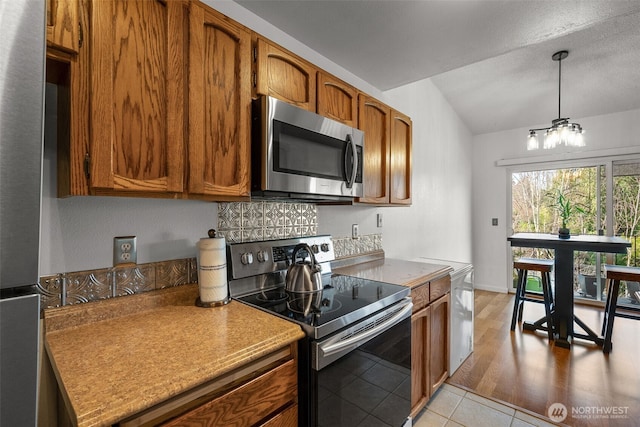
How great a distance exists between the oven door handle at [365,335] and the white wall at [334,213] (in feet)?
2.51

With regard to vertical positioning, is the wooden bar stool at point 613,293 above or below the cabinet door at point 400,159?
below

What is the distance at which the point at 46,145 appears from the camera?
3.25 feet

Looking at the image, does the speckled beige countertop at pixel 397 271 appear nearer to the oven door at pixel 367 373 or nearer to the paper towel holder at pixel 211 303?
the oven door at pixel 367 373

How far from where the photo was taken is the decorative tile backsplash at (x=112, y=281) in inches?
39.4

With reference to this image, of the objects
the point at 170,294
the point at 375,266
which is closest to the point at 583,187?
the point at 375,266

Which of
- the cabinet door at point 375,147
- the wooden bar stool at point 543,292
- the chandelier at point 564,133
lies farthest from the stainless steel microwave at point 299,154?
the wooden bar stool at point 543,292

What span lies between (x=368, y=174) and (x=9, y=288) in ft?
5.48

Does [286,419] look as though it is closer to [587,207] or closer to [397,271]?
[397,271]

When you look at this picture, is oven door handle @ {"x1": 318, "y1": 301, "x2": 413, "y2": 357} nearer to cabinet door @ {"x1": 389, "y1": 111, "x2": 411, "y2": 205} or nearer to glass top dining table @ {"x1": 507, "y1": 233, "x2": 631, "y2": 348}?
cabinet door @ {"x1": 389, "y1": 111, "x2": 411, "y2": 205}

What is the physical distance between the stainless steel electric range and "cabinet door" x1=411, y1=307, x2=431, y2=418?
0.16m

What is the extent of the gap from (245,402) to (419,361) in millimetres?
1286

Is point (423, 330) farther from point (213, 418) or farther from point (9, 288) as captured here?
point (9, 288)

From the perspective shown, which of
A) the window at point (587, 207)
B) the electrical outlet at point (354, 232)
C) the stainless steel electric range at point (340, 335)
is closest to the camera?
the stainless steel electric range at point (340, 335)

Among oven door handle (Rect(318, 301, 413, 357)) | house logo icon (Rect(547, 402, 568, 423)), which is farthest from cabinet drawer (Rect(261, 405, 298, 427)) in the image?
house logo icon (Rect(547, 402, 568, 423))
